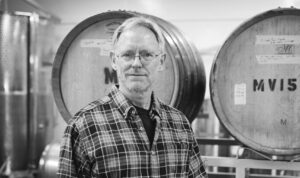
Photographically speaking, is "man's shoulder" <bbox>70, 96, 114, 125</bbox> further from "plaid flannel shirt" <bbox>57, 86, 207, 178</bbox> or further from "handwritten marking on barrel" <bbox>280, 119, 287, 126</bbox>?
"handwritten marking on barrel" <bbox>280, 119, 287, 126</bbox>

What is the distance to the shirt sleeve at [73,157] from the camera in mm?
1137

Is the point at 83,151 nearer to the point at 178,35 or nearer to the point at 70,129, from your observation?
the point at 70,129

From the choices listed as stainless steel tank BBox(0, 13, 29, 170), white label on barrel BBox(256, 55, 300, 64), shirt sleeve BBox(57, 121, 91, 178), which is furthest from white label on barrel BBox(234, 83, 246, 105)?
stainless steel tank BBox(0, 13, 29, 170)

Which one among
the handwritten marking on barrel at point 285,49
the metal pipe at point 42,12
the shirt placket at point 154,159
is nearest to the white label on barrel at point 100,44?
the shirt placket at point 154,159

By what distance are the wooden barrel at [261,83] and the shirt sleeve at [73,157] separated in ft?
2.46

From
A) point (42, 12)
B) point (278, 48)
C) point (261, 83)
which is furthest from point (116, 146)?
point (42, 12)

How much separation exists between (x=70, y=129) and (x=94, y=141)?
10 cm

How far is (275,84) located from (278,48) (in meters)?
0.18

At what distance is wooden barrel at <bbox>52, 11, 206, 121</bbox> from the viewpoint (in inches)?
66.2

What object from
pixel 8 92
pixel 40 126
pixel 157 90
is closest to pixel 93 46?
pixel 157 90

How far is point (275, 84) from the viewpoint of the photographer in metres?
1.66

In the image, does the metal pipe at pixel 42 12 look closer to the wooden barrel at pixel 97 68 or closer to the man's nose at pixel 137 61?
the wooden barrel at pixel 97 68

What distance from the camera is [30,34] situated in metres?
3.65

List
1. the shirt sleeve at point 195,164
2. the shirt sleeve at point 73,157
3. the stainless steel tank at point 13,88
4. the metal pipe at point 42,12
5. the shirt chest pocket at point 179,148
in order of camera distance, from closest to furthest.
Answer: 1. the shirt sleeve at point 73,157
2. the shirt chest pocket at point 179,148
3. the shirt sleeve at point 195,164
4. the stainless steel tank at point 13,88
5. the metal pipe at point 42,12
